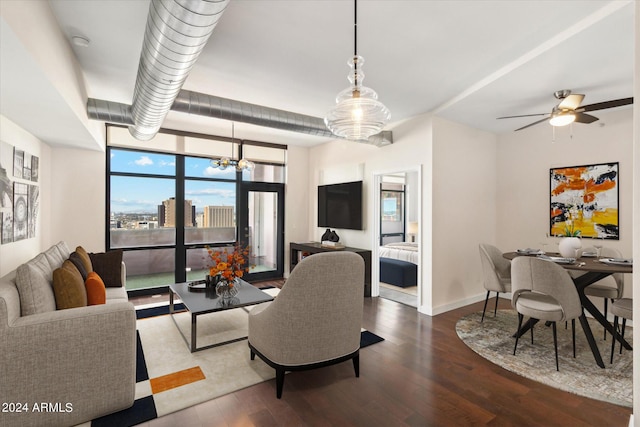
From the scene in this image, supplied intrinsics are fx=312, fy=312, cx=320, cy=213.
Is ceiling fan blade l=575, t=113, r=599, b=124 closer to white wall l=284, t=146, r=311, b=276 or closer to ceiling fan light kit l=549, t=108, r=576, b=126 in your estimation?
ceiling fan light kit l=549, t=108, r=576, b=126

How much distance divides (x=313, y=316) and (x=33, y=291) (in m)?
1.96

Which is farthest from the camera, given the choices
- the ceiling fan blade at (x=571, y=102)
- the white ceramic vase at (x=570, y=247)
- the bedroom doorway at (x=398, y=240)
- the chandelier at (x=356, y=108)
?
the bedroom doorway at (x=398, y=240)

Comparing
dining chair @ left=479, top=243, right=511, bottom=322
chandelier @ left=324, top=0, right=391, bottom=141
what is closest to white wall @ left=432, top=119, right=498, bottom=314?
dining chair @ left=479, top=243, right=511, bottom=322

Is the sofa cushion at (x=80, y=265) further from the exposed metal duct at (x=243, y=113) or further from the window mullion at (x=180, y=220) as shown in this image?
the window mullion at (x=180, y=220)

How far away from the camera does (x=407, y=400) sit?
2.37m

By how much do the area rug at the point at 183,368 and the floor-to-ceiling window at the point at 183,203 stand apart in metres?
1.75

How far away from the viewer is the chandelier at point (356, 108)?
6.66ft

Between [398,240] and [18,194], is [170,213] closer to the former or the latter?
[18,194]

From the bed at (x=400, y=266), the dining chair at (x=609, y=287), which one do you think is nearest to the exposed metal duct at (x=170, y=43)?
the bed at (x=400, y=266)

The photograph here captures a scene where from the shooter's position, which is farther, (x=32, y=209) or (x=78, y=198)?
(x=78, y=198)

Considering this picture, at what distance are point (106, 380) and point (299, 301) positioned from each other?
140cm

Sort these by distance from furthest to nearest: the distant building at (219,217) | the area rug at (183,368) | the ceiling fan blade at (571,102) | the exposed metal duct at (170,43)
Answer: the distant building at (219,217)
the ceiling fan blade at (571,102)
the area rug at (183,368)
the exposed metal duct at (170,43)

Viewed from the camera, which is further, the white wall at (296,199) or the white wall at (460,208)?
the white wall at (296,199)

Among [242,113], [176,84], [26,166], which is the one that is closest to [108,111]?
[26,166]
